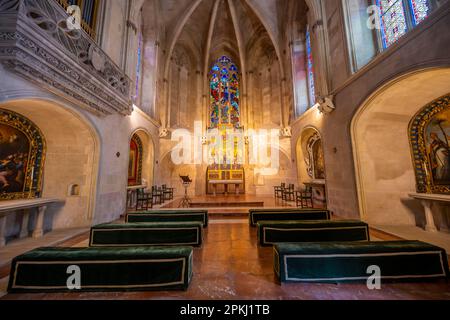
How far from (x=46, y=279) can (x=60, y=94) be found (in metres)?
3.81

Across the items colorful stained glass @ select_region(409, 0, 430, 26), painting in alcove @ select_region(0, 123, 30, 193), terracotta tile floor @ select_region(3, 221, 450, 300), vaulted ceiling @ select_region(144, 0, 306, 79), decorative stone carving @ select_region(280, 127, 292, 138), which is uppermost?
vaulted ceiling @ select_region(144, 0, 306, 79)

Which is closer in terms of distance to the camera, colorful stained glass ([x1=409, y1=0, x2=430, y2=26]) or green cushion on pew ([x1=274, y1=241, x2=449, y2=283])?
green cushion on pew ([x1=274, y1=241, x2=449, y2=283])

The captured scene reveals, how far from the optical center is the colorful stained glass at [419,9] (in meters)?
4.02

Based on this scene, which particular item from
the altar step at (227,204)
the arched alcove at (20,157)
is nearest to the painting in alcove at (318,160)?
the altar step at (227,204)

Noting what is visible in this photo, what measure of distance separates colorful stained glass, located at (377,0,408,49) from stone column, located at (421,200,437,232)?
4181mm

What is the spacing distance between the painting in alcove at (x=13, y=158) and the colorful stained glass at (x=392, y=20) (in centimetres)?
955

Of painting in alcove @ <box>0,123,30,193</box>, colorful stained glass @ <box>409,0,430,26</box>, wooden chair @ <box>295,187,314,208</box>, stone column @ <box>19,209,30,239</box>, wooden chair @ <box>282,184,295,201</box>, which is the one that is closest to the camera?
colorful stained glass @ <box>409,0,430,26</box>

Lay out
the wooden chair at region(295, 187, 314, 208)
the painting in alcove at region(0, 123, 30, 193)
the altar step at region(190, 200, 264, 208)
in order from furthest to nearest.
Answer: the altar step at region(190, 200, 264, 208), the wooden chair at region(295, 187, 314, 208), the painting in alcove at region(0, 123, 30, 193)

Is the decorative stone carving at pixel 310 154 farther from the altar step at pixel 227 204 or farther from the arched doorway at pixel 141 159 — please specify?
the arched doorway at pixel 141 159

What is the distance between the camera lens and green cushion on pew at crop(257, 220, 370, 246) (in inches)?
132

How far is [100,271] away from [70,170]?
4.30 m

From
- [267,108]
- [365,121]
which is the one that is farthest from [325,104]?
[267,108]

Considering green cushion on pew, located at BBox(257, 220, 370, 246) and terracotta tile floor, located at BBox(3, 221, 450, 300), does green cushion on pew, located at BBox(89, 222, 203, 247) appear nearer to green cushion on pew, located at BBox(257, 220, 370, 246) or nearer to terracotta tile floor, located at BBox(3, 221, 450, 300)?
terracotta tile floor, located at BBox(3, 221, 450, 300)

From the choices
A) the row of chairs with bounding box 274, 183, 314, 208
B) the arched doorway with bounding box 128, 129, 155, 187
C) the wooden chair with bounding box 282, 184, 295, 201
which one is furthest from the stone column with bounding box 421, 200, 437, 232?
the arched doorway with bounding box 128, 129, 155, 187
